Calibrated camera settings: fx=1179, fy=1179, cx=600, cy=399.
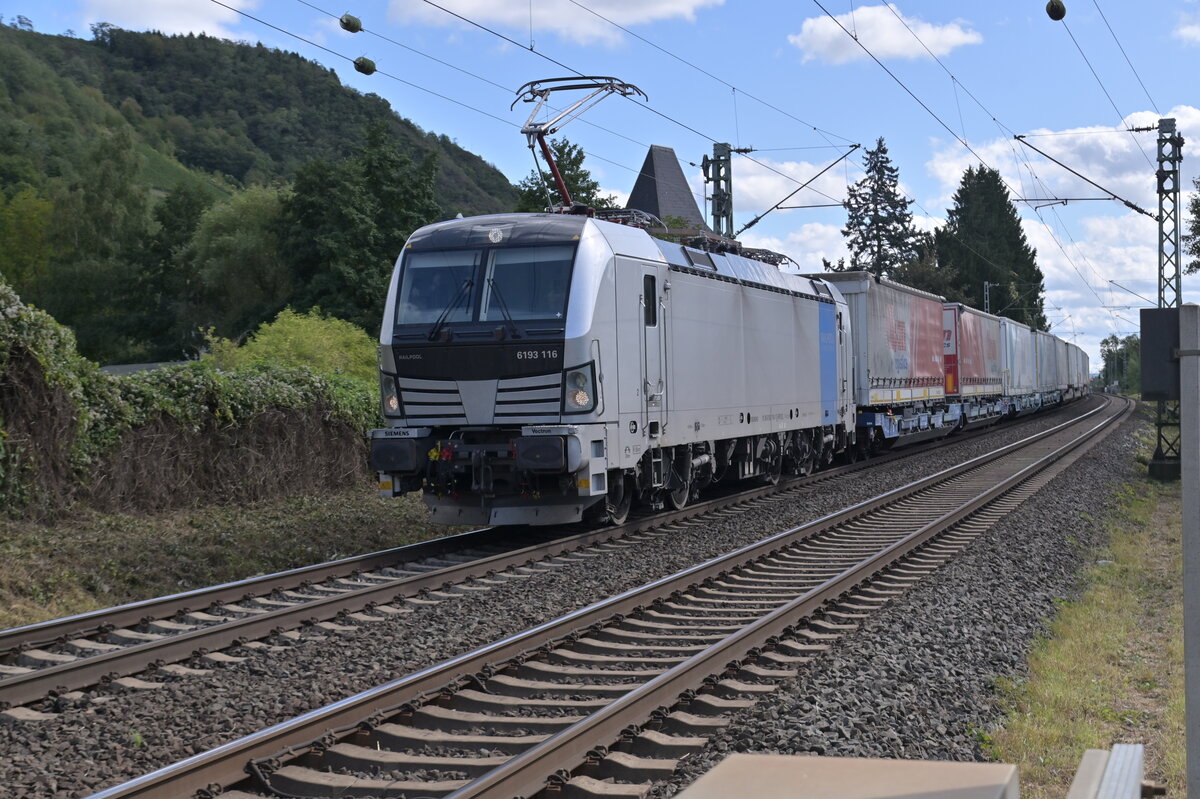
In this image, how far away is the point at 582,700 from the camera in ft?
21.9

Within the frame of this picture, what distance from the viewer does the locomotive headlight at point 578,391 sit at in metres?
12.3

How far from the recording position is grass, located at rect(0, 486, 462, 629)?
10.4 meters

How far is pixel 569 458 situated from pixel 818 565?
272 cm

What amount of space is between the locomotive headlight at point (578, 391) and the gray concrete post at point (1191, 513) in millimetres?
8442

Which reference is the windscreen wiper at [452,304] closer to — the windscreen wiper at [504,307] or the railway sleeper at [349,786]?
the windscreen wiper at [504,307]

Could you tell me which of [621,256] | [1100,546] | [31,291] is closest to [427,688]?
[621,256]

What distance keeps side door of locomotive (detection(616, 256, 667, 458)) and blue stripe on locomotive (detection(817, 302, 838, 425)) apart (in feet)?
25.1

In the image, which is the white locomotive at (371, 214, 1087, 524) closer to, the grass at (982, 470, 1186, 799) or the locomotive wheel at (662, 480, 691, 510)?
the locomotive wheel at (662, 480, 691, 510)

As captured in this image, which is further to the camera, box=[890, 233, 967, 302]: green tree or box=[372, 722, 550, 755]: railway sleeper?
box=[890, 233, 967, 302]: green tree

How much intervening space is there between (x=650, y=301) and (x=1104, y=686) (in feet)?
24.7

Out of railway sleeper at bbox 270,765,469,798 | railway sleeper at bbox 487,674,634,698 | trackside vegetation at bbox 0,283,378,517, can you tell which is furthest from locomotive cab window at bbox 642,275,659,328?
railway sleeper at bbox 270,765,469,798

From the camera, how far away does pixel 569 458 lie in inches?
474

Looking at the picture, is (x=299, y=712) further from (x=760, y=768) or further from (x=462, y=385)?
(x=462, y=385)

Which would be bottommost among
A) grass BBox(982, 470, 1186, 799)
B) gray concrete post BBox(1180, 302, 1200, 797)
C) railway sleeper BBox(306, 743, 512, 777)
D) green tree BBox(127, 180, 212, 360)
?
grass BBox(982, 470, 1186, 799)
